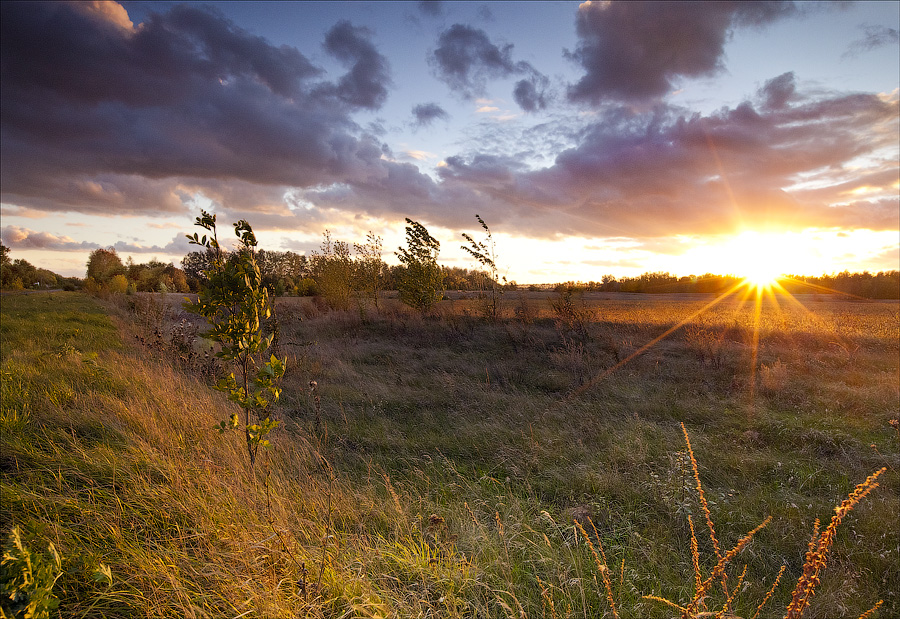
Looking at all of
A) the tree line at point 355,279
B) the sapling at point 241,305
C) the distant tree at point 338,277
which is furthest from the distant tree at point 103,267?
the sapling at point 241,305

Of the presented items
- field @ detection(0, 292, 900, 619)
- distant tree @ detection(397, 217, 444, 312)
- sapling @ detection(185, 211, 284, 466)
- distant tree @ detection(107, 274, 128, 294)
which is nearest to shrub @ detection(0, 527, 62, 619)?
field @ detection(0, 292, 900, 619)

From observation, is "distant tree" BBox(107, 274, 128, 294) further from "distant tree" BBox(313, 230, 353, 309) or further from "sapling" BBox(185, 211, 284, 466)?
"sapling" BBox(185, 211, 284, 466)

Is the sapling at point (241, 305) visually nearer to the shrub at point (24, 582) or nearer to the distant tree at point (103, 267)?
the shrub at point (24, 582)

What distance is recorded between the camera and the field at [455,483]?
2.61 meters

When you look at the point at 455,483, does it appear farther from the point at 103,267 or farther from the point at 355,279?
the point at 103,267

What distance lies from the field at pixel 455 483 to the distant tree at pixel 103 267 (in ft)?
124

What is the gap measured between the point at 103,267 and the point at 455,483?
166 feet

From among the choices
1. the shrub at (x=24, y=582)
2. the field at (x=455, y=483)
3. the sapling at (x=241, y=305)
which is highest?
the sapling at (x=241, y=305)

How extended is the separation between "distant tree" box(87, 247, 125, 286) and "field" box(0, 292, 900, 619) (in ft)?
124

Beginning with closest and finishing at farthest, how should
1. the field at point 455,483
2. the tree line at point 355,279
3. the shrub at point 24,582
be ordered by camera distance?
1. the shrub at point 24,582
2. the field at point 455,483
3. the tree line at point 355,279

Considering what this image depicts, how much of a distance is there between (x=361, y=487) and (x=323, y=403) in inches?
139

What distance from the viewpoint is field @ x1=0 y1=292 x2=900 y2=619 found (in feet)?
8.56

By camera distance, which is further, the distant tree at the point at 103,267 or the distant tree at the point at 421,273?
the distant tree at the point at 103,267

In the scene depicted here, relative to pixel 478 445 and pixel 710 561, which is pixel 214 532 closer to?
pixel 478 445
